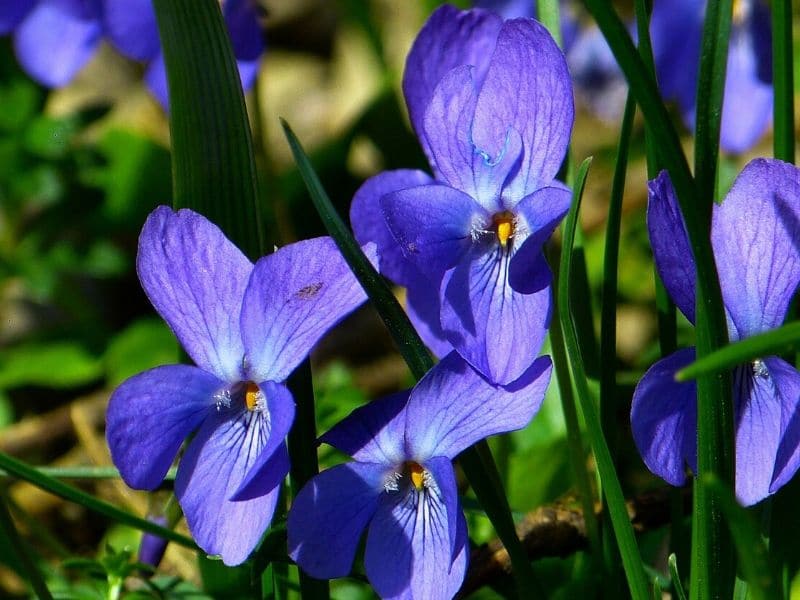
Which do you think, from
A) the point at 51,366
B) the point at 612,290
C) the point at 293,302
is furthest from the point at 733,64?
the point at 51,366

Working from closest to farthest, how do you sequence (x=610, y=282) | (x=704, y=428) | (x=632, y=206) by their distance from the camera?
(x=704, y=428) → (x=610, y=282) → (x=632, y=206)

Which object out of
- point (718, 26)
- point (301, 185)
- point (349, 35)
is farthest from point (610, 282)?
point (349, 35)

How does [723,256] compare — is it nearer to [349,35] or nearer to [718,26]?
[718,26]

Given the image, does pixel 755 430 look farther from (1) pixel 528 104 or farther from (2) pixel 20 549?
(2) pixel 20 549

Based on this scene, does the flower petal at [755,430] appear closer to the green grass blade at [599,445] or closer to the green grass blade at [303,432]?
the green grass blade at [599,445]

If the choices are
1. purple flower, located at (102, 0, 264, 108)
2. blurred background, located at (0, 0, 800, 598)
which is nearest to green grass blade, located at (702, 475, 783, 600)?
blurred background, located at (0, 0, 800, 598)

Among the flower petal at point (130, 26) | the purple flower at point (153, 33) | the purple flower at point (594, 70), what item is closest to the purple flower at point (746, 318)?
the purple flower at point (153, 33)
